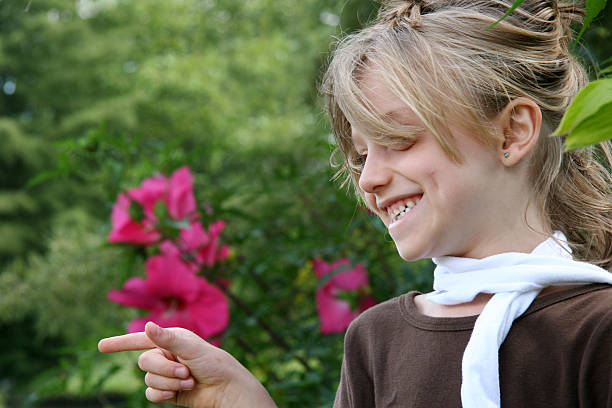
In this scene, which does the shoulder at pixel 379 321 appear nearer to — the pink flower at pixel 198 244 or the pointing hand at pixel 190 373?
the pointing hand at pixel 190 373

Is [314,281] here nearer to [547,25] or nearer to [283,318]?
[283,318]

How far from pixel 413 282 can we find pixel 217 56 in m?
13.3

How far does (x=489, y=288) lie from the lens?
1.04 metres

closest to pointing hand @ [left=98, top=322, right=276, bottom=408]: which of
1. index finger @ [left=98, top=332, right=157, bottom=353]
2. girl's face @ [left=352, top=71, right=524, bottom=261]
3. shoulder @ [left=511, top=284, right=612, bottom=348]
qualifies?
index finger @ [left=98, top=332, right=157, bottom=353]

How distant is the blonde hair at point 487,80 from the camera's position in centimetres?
107

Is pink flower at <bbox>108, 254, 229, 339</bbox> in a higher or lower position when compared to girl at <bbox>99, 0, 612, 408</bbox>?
lower

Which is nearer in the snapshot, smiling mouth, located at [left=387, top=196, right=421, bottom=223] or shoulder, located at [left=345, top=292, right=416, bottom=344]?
smiling mouth, located at [left=387, top=196, right=421, bottom=223]

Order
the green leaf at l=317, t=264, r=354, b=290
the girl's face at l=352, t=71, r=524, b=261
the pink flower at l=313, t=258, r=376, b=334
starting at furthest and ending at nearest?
the pink flower at l=313, t=258, r=376, b=334 → the green leaf at l=317, t=264, r=354, b=290 → the girl's face at l=352, t=71, r=524, b=261

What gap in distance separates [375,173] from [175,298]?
107 centimetres

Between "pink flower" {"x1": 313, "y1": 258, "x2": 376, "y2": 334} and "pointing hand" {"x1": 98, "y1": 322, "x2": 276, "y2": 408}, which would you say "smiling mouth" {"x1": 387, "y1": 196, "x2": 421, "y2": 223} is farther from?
"pink flower" {"x1": 313, "y1": 258, "x2": 376, "y2": 334}

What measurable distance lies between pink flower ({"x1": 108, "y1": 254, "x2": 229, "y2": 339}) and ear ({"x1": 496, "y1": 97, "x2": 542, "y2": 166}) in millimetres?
1107

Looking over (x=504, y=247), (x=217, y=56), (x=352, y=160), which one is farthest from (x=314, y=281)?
(x=217, y=56)

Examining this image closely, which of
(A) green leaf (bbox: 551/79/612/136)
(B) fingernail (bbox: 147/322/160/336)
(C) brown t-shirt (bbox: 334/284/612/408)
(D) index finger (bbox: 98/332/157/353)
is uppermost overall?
(A) green leaf (bbox: 551/79/612/136)

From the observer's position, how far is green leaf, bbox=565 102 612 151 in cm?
51
